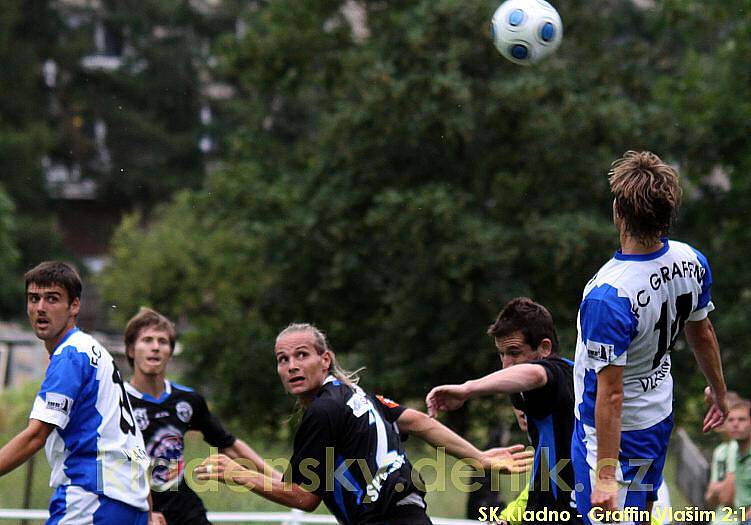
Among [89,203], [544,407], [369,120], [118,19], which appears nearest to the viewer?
[544,407]

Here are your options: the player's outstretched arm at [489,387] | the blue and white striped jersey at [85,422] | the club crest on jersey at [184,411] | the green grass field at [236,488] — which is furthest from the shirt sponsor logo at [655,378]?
the green grass field at [236,488]

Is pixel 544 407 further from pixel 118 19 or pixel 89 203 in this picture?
pixel 89 203

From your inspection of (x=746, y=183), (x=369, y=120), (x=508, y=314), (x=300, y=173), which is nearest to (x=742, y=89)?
(x=746, y=183)

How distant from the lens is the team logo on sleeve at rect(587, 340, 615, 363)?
13.5ft

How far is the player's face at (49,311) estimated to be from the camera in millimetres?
5098

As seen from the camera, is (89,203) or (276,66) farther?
(89,203)

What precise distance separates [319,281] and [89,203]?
2746cm

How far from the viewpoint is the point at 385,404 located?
5145 millimetres

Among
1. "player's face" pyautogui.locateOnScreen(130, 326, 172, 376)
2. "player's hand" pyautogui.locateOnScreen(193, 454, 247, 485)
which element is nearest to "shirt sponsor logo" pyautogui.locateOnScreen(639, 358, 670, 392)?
"player's hand" pyautogui.locateOnScreen(193, 454, 247, 485)

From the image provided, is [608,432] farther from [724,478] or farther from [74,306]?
[724,478]

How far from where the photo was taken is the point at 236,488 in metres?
12.0

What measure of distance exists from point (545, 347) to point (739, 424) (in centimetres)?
275

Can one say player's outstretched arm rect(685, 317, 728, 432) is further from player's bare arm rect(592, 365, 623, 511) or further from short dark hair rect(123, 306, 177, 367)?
short dark hair rect(123, 306, 177, 367)

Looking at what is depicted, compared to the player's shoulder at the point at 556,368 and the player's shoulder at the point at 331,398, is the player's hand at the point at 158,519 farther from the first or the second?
the player's shoulder at the point at 556,368
